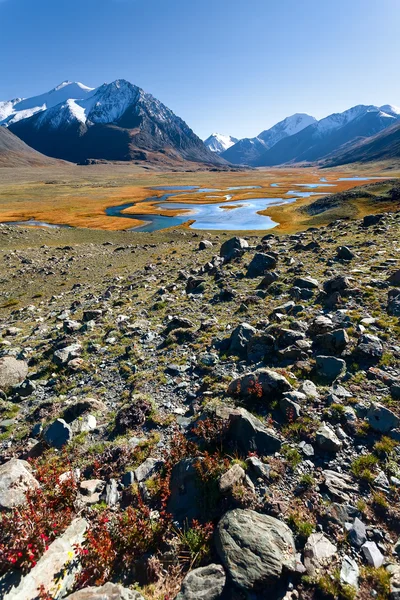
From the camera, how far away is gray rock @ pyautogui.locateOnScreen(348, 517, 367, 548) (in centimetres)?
541

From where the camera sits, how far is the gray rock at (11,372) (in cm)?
1186

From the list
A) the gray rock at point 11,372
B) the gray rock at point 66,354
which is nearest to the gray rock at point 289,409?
the gray rock at point 66,354

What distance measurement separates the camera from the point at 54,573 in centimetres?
524

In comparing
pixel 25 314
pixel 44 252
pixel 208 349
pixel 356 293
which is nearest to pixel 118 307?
pixel 25 314

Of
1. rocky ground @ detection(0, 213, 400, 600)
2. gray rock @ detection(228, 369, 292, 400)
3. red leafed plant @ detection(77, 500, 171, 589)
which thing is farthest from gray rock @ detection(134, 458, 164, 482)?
gray rock @ detection(228, 369, 292, 400)

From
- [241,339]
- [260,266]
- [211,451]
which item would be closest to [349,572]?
[211,451]

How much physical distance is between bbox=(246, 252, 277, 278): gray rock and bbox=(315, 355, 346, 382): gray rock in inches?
484

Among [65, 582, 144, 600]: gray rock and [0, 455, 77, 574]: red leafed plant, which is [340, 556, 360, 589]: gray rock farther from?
[0, 455, 77, 574]: red leafed plant

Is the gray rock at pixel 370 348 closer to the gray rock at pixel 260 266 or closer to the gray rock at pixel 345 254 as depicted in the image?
the gray rock at pixel 260 266

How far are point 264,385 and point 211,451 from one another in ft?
8.00

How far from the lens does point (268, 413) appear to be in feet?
27.7

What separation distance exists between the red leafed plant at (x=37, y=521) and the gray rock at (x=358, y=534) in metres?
5.29

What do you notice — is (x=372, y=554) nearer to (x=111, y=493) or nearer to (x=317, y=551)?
(x=317, y=551)

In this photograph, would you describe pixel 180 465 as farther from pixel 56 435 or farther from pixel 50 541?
pixel 56 435
